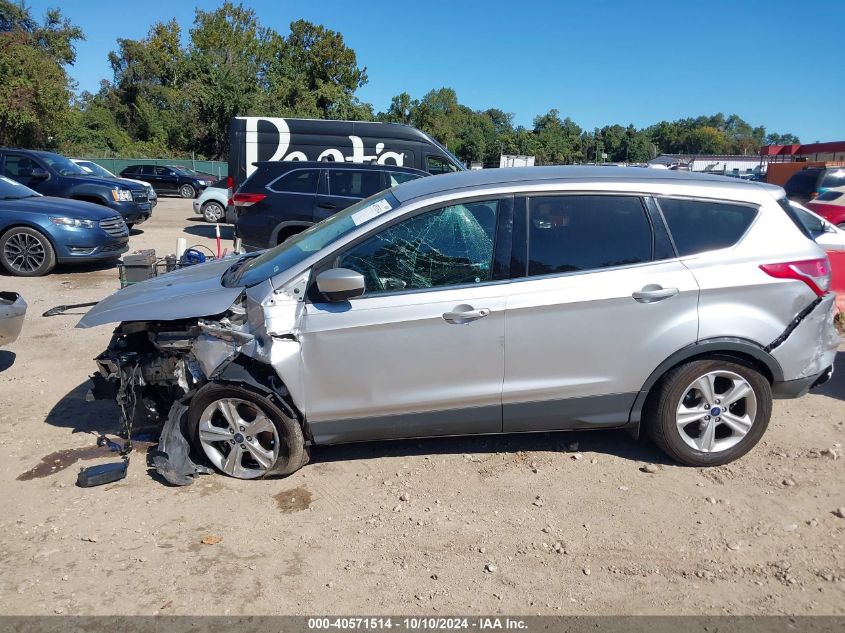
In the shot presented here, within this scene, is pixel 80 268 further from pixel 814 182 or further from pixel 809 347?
pixel 814 182

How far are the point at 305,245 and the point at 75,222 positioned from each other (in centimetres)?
723

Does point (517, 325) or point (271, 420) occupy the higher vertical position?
point (517, 325)

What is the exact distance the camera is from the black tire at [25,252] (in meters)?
9.88

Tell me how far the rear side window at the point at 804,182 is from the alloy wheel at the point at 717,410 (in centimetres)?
1550

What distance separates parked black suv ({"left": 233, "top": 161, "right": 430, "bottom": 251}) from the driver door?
644cm

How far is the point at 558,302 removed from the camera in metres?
3.94

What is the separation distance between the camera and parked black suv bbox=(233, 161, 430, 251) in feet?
34.0

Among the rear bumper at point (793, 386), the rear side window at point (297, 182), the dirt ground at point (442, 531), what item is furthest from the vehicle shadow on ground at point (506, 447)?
the rear side window at point (297, 182)

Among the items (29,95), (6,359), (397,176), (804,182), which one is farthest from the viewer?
(29,95)

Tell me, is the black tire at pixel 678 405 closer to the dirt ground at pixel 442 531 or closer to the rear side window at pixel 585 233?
the dirt ground at pixel 442 531

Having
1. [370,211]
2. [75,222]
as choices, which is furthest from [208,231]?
[370,211]

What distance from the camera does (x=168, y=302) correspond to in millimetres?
4266

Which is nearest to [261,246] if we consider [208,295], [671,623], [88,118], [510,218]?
[208,295]

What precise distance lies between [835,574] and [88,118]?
2198 inches
